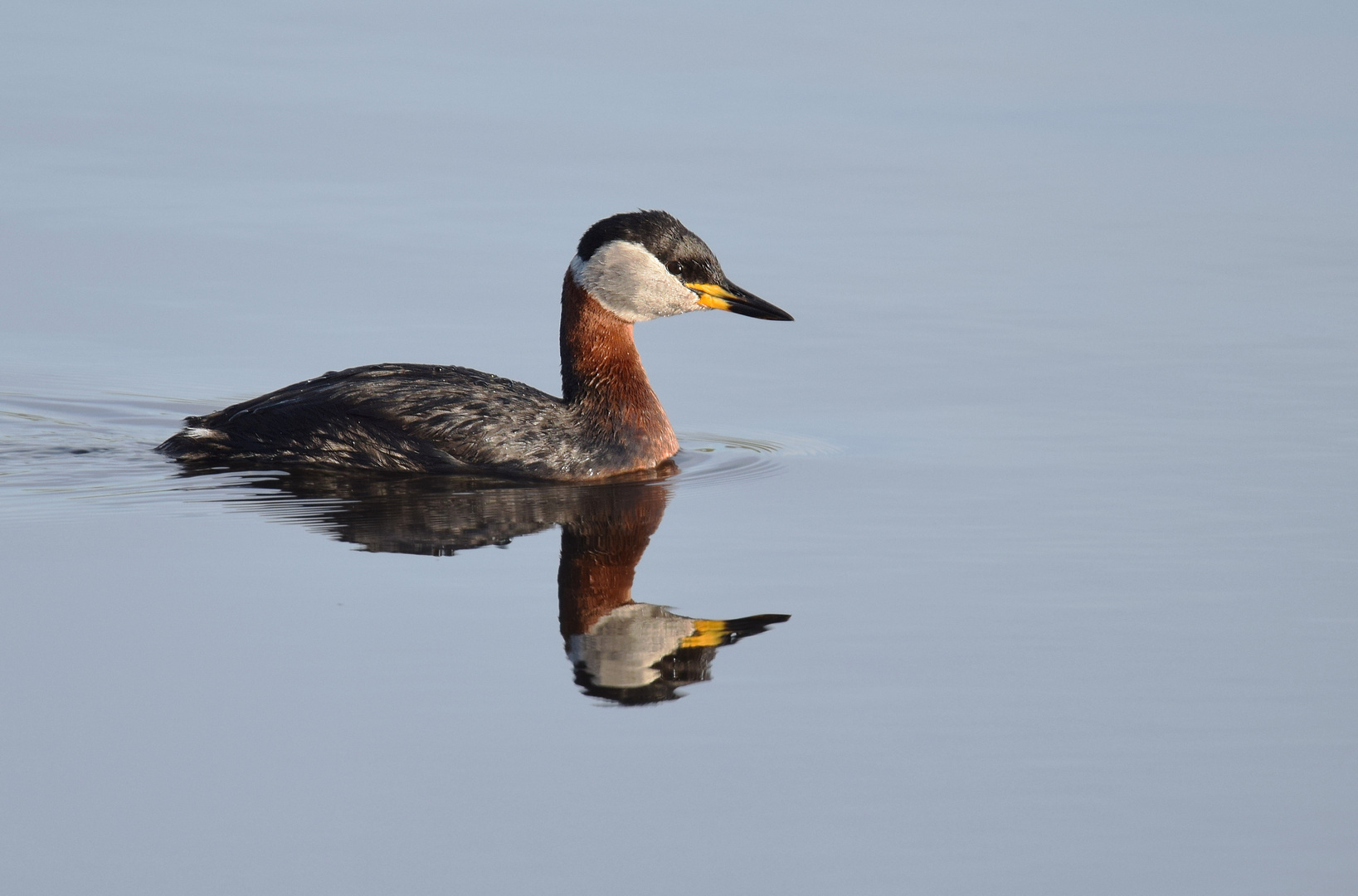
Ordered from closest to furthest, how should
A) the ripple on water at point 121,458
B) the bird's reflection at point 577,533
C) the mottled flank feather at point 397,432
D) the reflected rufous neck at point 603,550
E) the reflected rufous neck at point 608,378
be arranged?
the bird's reflection at point 577,533, the reflected rufous neck at point 603,550, the ripple on water at point 121,458, the mottled flank feather at point 397,432, the reflected rufous neck at point 608,378

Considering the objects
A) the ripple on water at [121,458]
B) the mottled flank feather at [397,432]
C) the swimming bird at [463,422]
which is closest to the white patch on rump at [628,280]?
the swimming bird at [463,422]

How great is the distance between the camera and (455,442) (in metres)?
11.0

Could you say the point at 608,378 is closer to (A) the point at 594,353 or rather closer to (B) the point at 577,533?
(A) the point at 594,353

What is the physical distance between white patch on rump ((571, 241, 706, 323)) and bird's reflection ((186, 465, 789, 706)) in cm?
118

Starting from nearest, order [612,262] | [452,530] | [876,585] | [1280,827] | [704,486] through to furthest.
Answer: [1280,827], [876,585], [452,530], [704,486], [612,262]

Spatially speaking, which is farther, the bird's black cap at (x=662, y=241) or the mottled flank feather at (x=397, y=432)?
the bird's black cap at (x=662, y=241)

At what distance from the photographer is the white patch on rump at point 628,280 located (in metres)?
11.7

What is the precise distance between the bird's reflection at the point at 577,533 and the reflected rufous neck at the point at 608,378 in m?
0.30

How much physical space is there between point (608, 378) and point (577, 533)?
87.3 inches

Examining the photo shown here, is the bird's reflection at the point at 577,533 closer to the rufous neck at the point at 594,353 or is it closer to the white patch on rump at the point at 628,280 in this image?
the rufous neck at the point at 594,353

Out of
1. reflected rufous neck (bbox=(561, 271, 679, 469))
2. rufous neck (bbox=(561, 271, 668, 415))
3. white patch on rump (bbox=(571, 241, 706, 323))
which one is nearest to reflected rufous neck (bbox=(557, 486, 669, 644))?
reflected rufous neck (bbox=(561, 271, 679, 469))

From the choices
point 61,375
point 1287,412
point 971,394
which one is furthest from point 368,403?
point 1287,412

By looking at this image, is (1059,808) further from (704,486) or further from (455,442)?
(455,442)

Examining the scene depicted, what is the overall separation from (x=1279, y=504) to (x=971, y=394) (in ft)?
8.70
